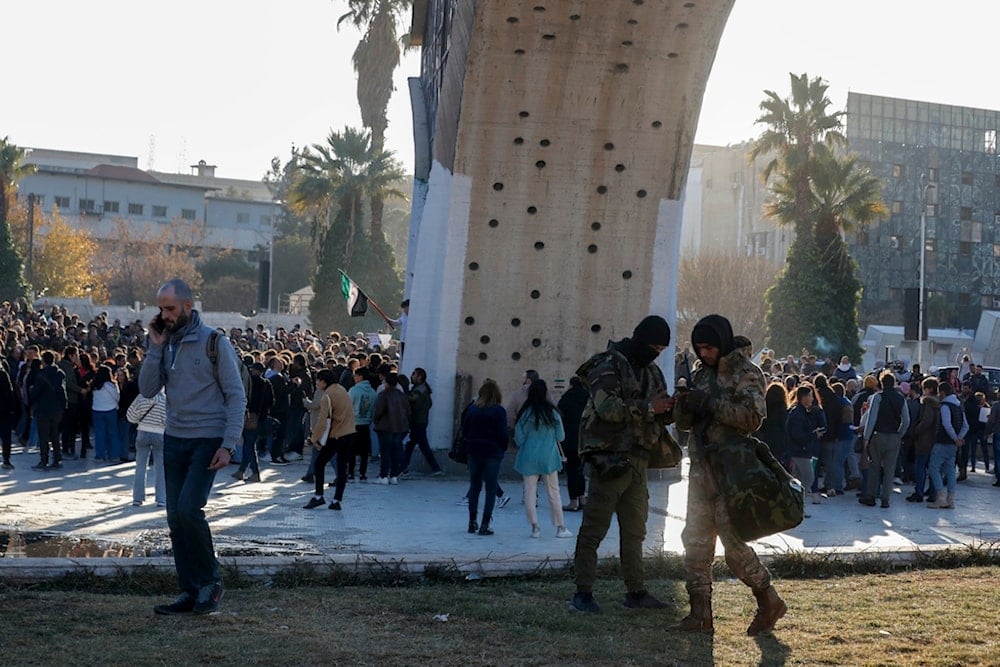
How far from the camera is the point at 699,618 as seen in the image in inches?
290

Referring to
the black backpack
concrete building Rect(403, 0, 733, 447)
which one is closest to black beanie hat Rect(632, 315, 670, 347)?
concrete building Rect(403, 0, 733, 447)

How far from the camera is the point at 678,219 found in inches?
765

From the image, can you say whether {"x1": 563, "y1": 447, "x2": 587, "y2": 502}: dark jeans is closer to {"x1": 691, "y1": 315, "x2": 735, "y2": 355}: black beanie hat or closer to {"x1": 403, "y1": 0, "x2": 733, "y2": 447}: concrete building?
{"x1": 403, "y1": 0, "x2": 733, "y2": 447}: concrete building

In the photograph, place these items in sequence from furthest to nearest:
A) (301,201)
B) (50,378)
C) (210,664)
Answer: (301,201) → (50,378) → (210,664)

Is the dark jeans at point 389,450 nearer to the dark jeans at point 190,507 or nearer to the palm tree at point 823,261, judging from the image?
the dark jeans at point 190,507

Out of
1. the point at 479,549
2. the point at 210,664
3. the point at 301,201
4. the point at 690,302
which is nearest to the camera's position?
the point at 210,664

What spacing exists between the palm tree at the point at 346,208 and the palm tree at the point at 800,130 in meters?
11.9

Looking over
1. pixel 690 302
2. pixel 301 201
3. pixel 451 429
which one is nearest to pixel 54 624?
pixel 451 429

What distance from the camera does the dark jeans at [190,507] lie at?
7480mm

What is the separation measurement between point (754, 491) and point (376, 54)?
149ft

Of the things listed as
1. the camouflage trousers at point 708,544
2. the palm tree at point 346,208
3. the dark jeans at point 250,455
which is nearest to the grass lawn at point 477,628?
the camouflage trousers at point 708,544

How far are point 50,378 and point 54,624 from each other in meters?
12.5

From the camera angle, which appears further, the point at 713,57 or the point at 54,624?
the point at 713,57

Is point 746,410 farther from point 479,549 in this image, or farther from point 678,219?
point 678,219
